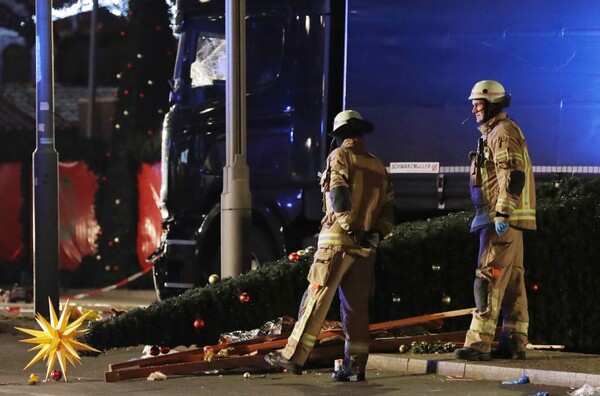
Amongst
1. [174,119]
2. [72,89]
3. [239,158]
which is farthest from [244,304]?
[72,89]

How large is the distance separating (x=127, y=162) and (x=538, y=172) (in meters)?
9.52

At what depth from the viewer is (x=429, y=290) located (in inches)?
451

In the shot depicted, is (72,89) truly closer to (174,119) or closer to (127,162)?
(127,162)

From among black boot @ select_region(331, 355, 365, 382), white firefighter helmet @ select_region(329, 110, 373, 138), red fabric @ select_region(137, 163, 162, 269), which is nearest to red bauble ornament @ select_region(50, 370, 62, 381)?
black boot @ select_region(331, 355, 365, 382)

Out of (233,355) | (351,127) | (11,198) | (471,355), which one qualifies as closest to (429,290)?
(471,355)

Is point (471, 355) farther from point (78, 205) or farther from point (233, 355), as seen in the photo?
point (78, 205)

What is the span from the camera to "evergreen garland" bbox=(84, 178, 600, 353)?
1131cm

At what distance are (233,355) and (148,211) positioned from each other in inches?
428

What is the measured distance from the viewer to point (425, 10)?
13312 millimetres

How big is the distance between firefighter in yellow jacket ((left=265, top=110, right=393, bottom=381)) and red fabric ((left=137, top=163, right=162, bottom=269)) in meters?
11.5

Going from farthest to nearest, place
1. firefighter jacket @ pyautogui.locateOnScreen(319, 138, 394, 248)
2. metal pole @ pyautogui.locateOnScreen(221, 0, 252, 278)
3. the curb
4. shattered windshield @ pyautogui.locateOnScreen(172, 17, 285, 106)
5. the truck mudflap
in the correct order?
the truck mudflap, shattered windshield @ pyautogui.locateOnScreen(172, 17, 285, 106), metal pole @ pyautogui.locateOnScreen(221, 0, 252, 278), firefighter jacket @ pyautogui.locateOnScreen(319, 138, 394, 248), the curb

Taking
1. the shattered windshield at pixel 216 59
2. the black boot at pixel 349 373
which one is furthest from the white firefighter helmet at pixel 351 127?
the shattered windshield at pixel 216 59

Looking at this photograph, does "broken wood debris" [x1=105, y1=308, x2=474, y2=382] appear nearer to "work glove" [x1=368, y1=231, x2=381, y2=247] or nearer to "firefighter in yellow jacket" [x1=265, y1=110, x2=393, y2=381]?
"firefighter in yellow jacket" [x1=265, y1=110, x2=393, y2=381]

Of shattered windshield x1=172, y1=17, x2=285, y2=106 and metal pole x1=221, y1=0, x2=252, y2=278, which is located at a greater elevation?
shattered windshield x1=172, y1=17, x2=285, y2=106
